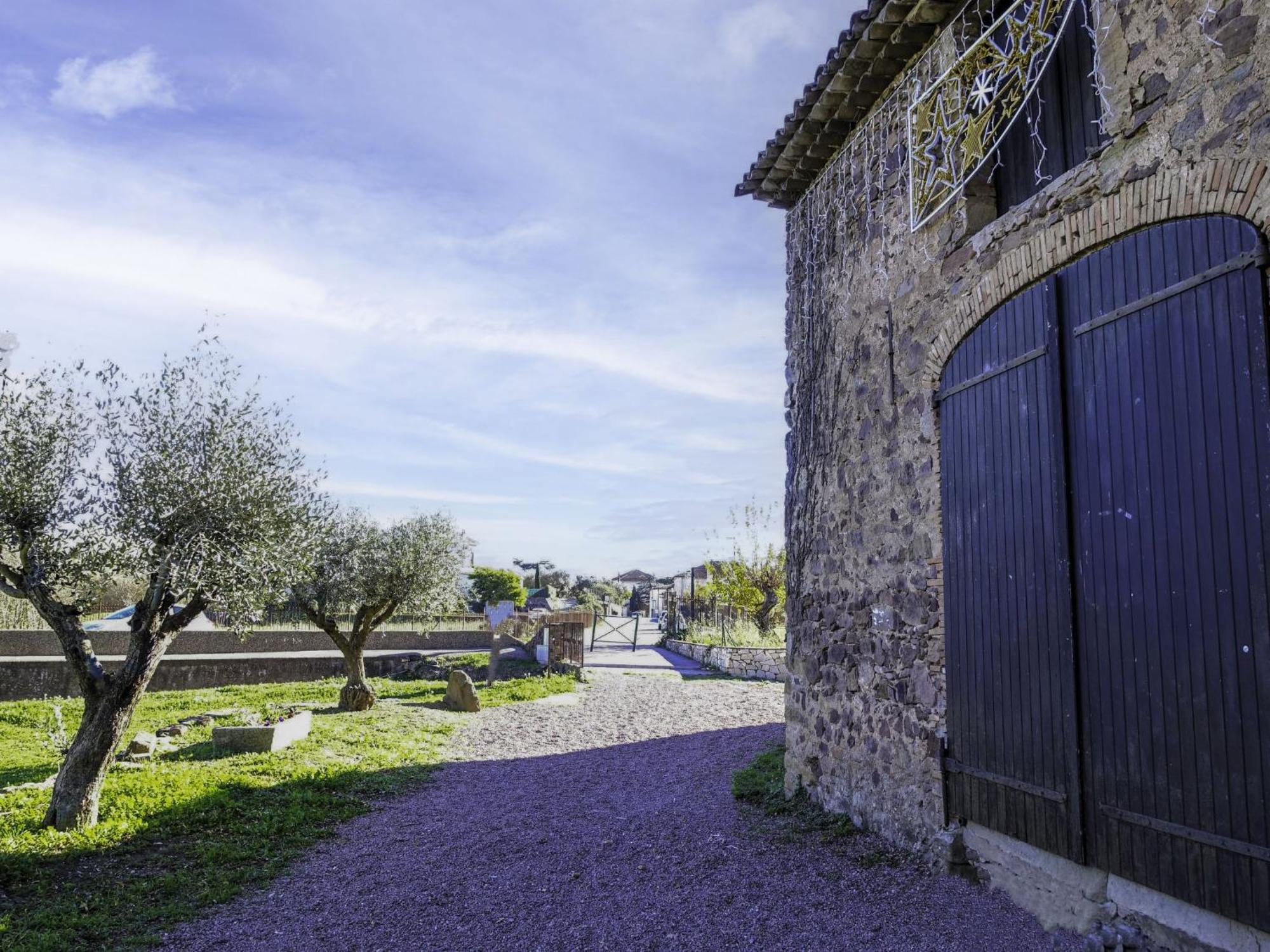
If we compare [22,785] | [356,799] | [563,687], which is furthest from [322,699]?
[356,799]

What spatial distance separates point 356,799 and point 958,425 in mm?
6436

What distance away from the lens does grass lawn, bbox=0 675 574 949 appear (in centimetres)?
485

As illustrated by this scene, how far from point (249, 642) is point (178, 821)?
16210 millimetres

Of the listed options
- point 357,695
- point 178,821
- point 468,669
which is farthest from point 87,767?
point 468,669

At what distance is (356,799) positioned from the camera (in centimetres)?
774

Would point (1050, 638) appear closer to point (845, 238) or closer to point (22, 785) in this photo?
point (845, 238)

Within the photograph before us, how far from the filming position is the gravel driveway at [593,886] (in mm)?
4469

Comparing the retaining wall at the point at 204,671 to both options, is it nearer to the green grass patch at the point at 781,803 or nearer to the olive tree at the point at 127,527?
the olive tree at the point at 127,527

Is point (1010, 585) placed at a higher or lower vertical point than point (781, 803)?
higher

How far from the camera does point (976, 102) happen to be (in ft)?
17.7

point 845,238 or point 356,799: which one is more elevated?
point 845,238

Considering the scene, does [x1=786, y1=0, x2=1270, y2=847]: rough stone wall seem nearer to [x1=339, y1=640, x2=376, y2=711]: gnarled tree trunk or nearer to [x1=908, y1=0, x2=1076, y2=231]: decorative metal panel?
[x1=908, y1=0, x2=1076, y2=231]: decorative metal panel

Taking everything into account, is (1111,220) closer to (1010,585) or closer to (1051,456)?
(1051,456)

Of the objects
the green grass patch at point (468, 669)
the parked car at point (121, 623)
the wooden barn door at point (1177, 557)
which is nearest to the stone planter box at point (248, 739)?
the green grass patch at point (468, 669)
